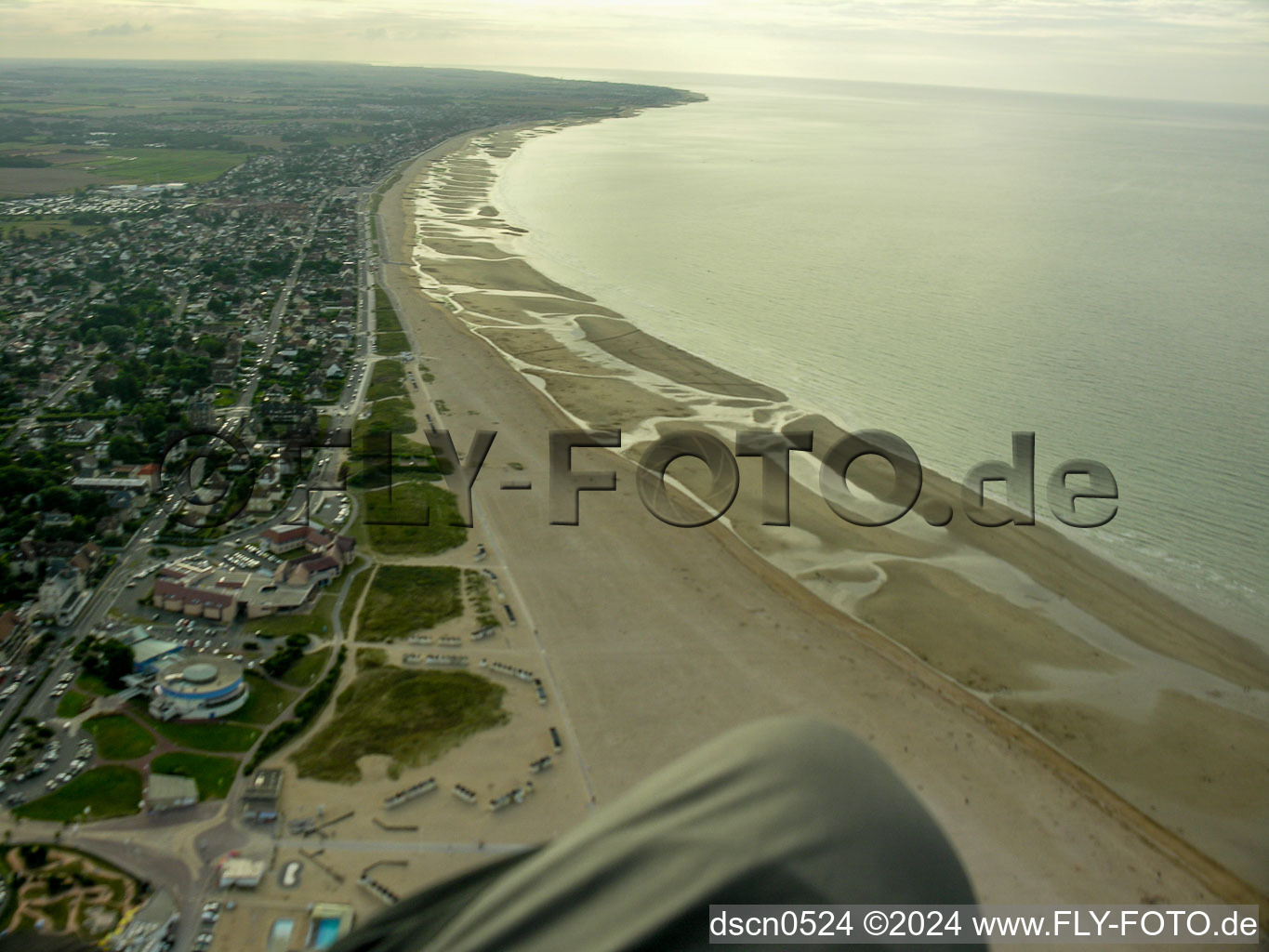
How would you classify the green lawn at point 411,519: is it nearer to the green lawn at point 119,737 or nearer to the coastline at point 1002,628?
the coastline at point 1002,628

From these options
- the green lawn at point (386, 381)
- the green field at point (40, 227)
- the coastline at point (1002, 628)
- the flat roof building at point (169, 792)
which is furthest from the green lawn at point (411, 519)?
the green field at point (40, 227)

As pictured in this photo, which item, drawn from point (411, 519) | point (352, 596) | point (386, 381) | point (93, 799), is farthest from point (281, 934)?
point (386, 381)

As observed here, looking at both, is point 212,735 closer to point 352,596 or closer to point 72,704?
point 72,704

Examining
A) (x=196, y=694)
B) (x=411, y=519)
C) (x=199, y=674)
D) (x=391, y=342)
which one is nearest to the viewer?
(x=196, y=694)

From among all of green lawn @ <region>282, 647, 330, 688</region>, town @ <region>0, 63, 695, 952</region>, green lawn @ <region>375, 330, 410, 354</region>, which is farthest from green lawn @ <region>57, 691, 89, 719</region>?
green lawn @ <region>375, 330, 410, 354</region>

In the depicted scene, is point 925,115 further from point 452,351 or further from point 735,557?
point 735,557

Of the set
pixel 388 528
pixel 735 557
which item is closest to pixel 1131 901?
pixel 735 557
